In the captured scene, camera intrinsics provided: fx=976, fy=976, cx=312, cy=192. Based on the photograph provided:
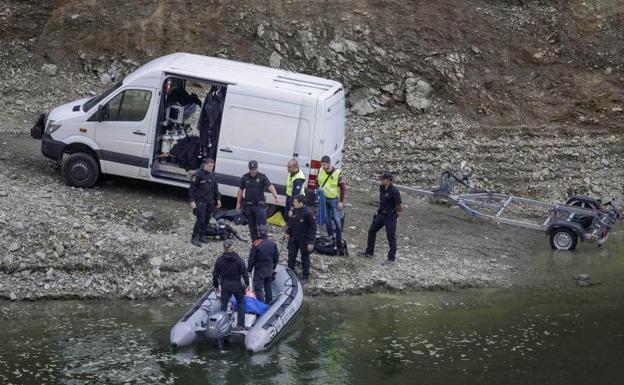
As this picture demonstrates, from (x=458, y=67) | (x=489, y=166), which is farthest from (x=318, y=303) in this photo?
(x=458, y=67)

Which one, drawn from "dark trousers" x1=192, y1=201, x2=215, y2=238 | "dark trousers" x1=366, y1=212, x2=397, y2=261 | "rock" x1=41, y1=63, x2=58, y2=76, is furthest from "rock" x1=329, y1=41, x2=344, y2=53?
"dark trousers" x1=192, y1=201, x2=215, y2=238

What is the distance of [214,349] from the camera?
13281 mm

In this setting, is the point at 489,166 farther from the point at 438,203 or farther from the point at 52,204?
the point at 52,204

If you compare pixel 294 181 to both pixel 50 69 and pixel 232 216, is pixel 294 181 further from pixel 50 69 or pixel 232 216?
pixel 50 69

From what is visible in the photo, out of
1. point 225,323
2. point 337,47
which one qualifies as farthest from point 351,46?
Result: point 225,323

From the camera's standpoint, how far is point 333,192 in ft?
53.7

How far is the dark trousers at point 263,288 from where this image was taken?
14180mm

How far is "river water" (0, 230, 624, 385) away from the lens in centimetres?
1267

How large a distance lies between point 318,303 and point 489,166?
7.27 meters

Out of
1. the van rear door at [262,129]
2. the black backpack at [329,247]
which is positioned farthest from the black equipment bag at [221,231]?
the black backpack at [329,247]

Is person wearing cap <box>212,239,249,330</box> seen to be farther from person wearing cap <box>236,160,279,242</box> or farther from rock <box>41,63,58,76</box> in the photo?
rock <box>41,63,58,76</box>

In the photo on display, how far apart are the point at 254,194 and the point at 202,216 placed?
35.8 inches

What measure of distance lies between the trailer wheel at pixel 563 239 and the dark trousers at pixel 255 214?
214 inches

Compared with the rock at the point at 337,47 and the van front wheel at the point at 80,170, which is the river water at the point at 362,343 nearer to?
the van front wheel at the point at 80,170
